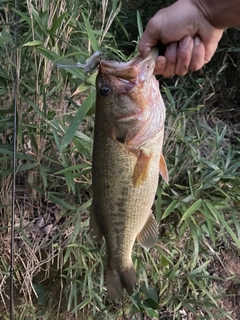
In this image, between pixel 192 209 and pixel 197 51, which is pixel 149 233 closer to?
pixel 192 209

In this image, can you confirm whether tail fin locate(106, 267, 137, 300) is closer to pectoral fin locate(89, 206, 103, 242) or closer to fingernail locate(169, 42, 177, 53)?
pectoral fin locate(89, 206, 103, 242)

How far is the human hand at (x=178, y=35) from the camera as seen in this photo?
59.3 inches

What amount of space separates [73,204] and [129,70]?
1221mm

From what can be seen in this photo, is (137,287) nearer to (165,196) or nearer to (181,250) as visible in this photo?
(181,250)

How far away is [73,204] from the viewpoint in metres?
2.41

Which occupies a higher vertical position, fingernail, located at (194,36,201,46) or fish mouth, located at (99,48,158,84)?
fingernail, located at (194,36,201,46)

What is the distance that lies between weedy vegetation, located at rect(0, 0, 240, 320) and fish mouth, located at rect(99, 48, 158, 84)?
0.66 m

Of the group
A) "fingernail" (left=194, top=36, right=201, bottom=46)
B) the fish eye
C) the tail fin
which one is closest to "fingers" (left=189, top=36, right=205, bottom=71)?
"fingernail" (left=194, top=36, right=201, bottom=46)

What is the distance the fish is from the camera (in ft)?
4.68

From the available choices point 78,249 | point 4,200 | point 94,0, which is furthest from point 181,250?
point 94,0

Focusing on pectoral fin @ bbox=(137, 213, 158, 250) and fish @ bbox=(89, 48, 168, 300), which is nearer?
fish @ bbox=(89, 48, 168, 300)

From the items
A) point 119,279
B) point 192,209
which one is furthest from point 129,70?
point 192,209

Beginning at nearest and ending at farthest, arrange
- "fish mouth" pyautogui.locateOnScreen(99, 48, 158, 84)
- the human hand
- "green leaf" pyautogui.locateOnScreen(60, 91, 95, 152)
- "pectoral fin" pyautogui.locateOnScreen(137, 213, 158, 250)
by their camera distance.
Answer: "fish mouth" pyautogui.locateOnScreen(99, 48, 158, 84) < the human hand < "pectoral fin" pyautogui.locateOnScreen(137, 213, 158, 250) < "green leaf" pyautogui.locateOnScreen(60, 91, 95, 152)

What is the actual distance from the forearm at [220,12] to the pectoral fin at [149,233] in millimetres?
829
